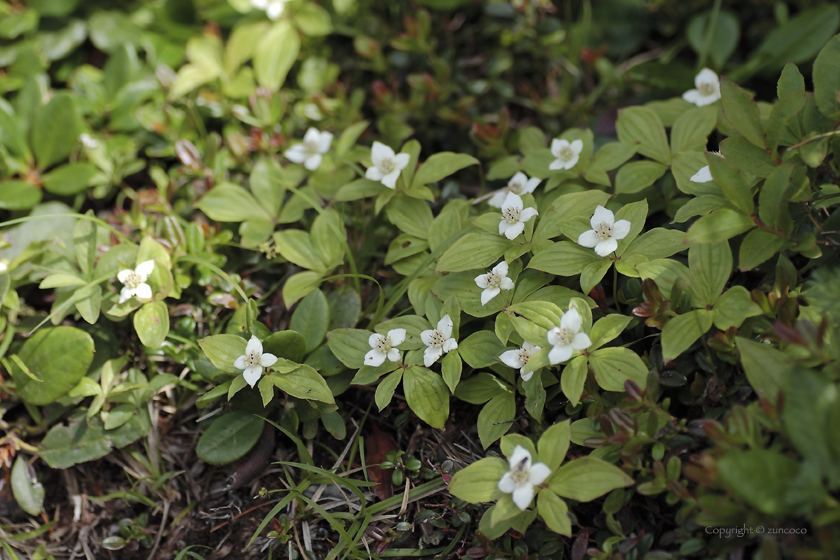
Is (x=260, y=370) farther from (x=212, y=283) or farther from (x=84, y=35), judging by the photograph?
(x=84, y=35)

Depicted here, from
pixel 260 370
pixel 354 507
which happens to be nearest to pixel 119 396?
pixel 260 370

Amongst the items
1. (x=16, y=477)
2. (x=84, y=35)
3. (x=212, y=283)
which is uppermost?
(x=84, y=35)

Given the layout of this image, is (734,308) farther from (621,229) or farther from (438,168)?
(438,168)

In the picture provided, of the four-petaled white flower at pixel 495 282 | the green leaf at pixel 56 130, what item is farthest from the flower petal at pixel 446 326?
the green leaf at pixel 56 130

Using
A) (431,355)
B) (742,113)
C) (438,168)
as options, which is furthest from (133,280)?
(742,113)

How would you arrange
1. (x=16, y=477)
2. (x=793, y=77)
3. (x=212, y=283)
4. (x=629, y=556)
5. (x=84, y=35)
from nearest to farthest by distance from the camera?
1. (x=629, y=556)
2. (x=793, y=77)
3. (x=16, y=477)
4. (x=212, y=283)
5. (x=84, y=35)

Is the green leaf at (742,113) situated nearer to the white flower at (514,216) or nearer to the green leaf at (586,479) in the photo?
the white flower at (514,216)
